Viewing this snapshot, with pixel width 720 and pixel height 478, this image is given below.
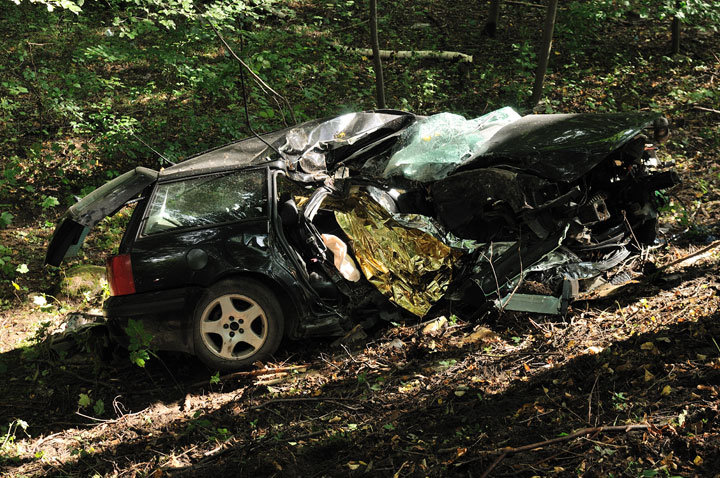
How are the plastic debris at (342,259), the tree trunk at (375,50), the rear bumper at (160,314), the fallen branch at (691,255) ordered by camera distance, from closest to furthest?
1. the rear bumper at (160,314)
2. the plastic debris at (342,259)
3. the fallen branch at (691,255)
4. the tree trunk at (375,50)

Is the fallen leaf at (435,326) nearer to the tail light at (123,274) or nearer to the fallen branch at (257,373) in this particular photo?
the fallen branch at (257,373)

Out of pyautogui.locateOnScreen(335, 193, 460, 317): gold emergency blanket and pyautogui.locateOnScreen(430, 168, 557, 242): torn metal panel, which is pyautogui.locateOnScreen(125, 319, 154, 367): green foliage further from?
pyautogui.locateOnScreen(430, 168, 557, 242): torn metal panel

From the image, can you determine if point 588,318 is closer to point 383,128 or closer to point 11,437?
point 383,128

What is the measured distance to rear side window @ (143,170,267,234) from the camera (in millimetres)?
4641

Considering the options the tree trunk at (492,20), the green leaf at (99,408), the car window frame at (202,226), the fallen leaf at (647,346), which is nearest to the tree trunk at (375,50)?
the car window frame at (202,226)

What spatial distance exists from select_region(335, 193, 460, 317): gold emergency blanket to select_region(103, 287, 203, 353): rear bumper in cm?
139

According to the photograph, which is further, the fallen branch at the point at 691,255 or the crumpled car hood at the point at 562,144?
the fallen branch at the point at 691,255

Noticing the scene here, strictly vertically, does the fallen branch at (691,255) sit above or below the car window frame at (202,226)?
below

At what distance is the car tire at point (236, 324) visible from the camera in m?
4.46

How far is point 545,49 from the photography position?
8.81 metres

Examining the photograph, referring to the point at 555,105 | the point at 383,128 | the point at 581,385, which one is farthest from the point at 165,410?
the point at 555,105

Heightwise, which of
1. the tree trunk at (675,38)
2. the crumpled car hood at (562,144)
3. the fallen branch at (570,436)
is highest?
the tree trunk at (675,38)

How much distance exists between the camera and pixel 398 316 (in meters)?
4.91

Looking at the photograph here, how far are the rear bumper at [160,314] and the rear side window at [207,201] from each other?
541 millimetres
